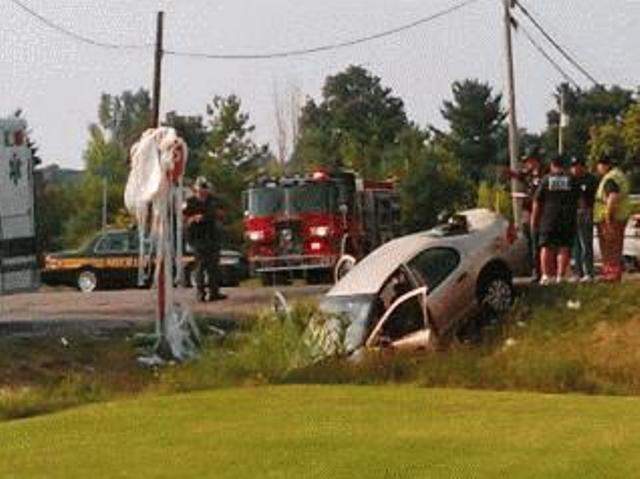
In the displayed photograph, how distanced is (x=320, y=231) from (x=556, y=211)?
1878 cm

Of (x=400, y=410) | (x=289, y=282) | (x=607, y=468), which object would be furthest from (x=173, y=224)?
(x=289, y=282)

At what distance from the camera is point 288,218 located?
39.8 meters

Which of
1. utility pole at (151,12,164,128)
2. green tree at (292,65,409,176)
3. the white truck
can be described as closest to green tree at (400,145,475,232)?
green tree at (292,65,409,176)

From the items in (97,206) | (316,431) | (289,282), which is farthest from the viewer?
(97,206)

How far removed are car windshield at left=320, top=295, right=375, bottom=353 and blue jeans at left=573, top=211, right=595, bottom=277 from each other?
3.39 m

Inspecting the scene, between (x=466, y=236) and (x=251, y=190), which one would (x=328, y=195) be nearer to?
(x=251, y=190)

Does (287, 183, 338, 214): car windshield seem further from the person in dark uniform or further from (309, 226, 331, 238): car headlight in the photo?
the person in dark uniform

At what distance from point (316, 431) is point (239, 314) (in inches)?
491

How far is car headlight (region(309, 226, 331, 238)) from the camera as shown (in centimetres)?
3916

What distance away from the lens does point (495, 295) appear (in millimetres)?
20688

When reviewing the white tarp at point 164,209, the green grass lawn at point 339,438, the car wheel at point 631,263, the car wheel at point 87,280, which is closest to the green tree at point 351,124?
the car wheel at point 87,280

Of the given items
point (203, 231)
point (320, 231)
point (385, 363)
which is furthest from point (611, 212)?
point (320, 231)

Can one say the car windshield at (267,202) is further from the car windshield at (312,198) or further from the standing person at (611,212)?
the standing person at (611,212)

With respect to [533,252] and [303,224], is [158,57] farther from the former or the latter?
[533,252]
